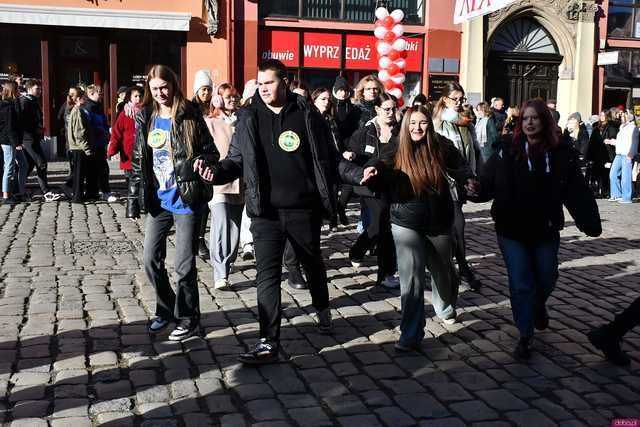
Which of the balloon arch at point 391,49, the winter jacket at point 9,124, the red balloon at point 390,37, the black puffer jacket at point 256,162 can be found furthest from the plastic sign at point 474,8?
the black puffer jacket at point 256,162

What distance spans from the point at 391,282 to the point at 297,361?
7.49 ft

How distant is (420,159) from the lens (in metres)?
A: 5.71

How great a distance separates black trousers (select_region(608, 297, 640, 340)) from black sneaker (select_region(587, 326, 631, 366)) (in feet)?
0.13

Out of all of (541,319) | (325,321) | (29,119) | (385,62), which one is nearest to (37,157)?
(29,119)

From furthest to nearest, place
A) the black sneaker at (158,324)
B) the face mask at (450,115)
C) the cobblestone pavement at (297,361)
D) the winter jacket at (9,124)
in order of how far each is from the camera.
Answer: the winter jacket at (9,124) < the face mask at (450,115) < the black sneaker at (158,324) < the cobblestone pavement at (297,361)

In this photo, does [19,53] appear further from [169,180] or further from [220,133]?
[169,180]

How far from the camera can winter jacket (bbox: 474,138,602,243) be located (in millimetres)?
5410

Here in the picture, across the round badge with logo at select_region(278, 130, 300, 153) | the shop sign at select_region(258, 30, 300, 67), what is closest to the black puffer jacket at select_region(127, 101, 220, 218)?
the round badge with logo at select_region(278, 130, 300, 153)

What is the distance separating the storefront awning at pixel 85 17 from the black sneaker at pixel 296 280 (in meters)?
15.0

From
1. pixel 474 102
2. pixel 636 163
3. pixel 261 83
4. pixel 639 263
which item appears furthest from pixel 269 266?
pixel 474 102

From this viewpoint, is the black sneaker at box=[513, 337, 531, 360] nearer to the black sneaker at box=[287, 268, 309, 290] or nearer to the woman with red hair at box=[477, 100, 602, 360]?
the woman with red hair at box=[477, 100, 602, 360]

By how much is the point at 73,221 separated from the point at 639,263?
7.29 meters

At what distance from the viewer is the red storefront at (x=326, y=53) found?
22.6 metres

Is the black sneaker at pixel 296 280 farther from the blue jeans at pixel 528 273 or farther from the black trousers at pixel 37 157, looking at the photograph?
the black trousers at pixel 37 157
